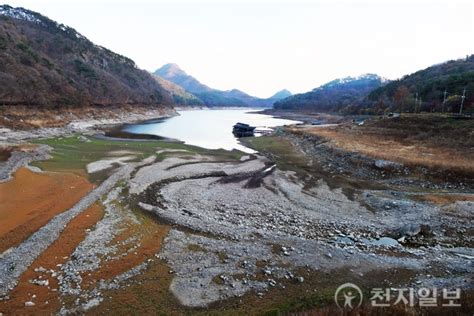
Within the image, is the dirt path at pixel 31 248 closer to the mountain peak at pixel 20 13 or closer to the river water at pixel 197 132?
the river water at pixel 197 132

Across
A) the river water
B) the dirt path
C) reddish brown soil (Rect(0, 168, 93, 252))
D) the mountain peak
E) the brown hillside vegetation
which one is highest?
the mountain peak

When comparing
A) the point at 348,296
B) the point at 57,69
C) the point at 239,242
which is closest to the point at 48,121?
the point at 57,69

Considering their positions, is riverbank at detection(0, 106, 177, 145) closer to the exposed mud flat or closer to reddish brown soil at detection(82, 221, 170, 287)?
the exposed mud flat

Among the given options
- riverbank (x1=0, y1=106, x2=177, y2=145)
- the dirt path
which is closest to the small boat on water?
riverbank (x1=0, y1=106, x2=177, y2=145)

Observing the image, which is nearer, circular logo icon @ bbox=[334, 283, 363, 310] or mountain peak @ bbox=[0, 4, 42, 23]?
circular logo icon @ bbox=[334, 283, 363, 310]

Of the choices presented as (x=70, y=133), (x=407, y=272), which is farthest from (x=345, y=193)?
(x=70, y=133)

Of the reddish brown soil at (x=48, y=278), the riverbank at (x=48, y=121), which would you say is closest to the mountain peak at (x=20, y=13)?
the riverbank at (x=48, y=121)
